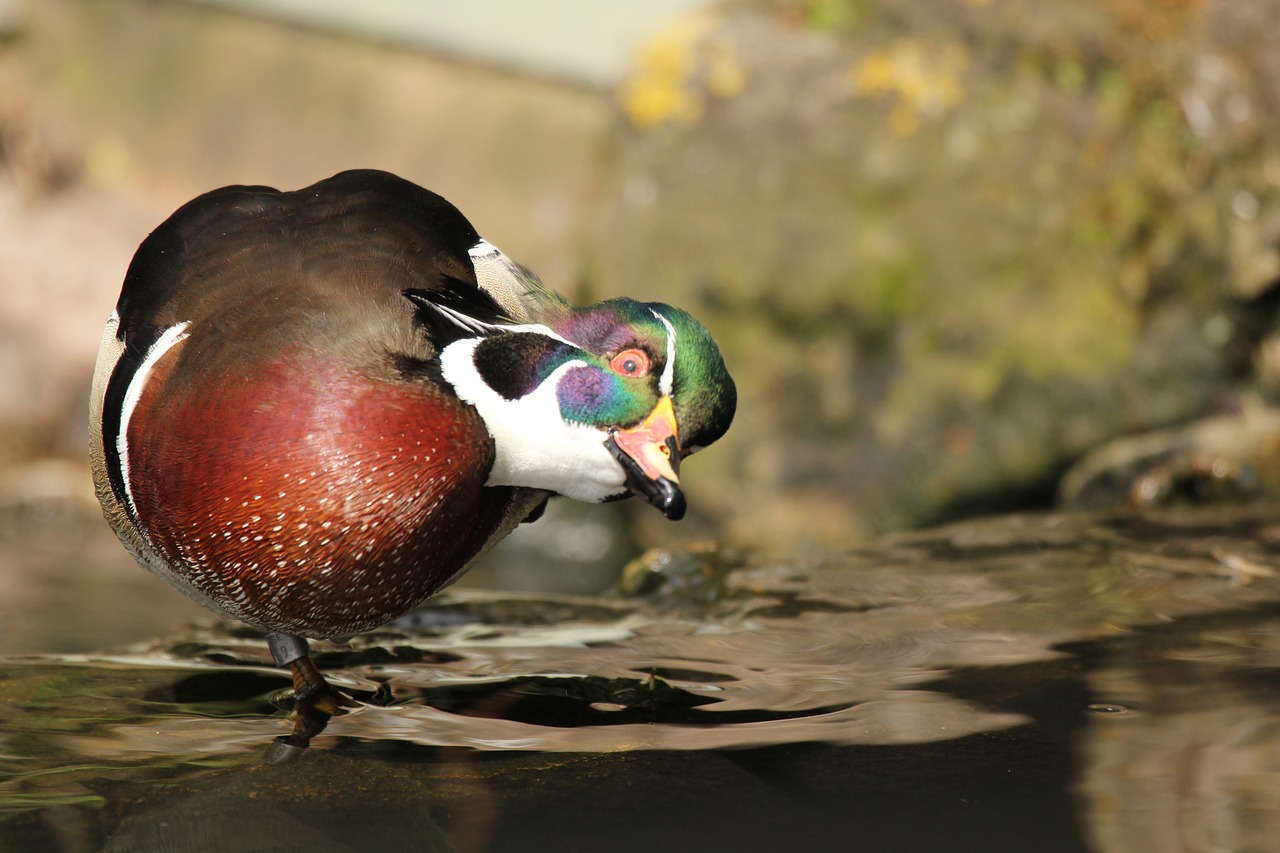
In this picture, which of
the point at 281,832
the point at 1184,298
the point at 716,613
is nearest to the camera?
the point at 281,832

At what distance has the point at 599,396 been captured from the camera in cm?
224

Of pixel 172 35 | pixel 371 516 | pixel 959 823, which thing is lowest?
pixel 959 823

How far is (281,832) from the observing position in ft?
6.39

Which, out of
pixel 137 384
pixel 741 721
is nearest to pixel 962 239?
pixel 741 721

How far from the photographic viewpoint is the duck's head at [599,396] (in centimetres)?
224

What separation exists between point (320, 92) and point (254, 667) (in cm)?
546

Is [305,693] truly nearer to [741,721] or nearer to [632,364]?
[741,721]

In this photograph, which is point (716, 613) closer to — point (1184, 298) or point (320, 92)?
point (1184, 298)

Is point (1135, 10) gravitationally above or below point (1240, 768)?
above

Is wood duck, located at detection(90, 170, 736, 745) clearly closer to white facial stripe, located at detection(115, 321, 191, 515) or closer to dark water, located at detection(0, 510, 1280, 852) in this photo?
white facial stripe, located at detection(115, 321, 191, 515)

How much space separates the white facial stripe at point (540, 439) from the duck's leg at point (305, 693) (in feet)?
1.88

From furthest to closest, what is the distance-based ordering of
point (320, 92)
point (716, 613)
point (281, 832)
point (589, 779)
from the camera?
point (320, 92)
point (716, 613)
point (589, 779)
point (281, 832)

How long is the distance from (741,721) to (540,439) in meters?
0.64

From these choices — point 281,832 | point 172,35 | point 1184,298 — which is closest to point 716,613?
point 281,832
